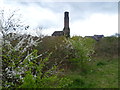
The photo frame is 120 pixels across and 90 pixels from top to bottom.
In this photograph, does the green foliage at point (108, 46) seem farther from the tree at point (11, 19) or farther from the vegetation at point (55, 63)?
the tree at point (11, 19)

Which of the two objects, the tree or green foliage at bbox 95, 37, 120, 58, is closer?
the tree

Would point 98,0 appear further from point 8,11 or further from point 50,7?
point 8,11

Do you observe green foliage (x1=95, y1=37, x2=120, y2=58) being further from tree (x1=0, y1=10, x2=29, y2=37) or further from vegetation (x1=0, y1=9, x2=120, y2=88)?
tree (x1=0, y1=10, x2=29, y2=37)

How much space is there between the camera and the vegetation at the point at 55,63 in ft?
9.91

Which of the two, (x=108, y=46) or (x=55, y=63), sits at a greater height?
(x=108, y=46)

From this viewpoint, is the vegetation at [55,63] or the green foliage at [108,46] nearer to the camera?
the vegetation at [55,63]

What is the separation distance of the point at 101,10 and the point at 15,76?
659 centimetres

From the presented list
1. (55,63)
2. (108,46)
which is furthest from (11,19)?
(108,46)

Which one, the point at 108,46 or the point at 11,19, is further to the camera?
the point at 108,46

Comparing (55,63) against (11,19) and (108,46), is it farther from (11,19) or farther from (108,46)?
(108,46)

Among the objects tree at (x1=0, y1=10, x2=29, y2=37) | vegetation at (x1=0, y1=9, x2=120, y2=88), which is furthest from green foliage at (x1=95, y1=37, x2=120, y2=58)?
Answer: tree at (x1=0, y1=10, x2=29, y2=37)

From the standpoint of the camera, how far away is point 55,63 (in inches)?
236

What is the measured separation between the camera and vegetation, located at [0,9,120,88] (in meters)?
3.02

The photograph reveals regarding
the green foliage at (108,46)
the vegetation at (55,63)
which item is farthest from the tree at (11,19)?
the green foliage at (108,46)
